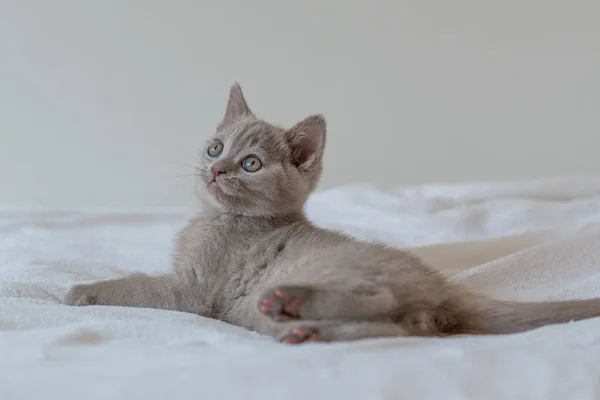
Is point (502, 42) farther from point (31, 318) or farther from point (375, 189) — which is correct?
point (31, 318)

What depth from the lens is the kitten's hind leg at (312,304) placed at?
897 mm

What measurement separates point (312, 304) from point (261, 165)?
56 centimetres

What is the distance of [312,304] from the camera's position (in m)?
0.90

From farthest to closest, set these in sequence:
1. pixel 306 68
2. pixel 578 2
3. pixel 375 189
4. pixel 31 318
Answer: pixel 306 68 < pixel 578 2 < pixel 375 189 < pixel 31 318

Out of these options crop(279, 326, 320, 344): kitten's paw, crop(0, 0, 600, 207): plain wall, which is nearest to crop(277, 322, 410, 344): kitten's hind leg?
crop(279, 326, 320, 344): kitten's paw

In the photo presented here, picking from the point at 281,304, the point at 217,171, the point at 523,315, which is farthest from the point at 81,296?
the point at 523,315

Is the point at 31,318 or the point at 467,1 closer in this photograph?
the point at 31,318

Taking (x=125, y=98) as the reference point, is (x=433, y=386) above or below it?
below

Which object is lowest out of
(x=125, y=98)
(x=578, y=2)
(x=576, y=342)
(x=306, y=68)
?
(x=576, y=342)

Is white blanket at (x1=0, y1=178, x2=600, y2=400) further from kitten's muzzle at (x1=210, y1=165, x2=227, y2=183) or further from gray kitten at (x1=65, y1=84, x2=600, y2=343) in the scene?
kitten's muzzle at (x1=210, y1=165, x2=227, y2=183)

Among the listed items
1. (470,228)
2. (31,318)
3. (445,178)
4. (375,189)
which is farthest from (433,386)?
(445,178)

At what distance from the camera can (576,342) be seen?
0.84 meters

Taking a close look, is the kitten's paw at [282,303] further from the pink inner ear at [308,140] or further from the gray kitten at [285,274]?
the pink inner ear at [308,140]

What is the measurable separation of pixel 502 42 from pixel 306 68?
862 mm
